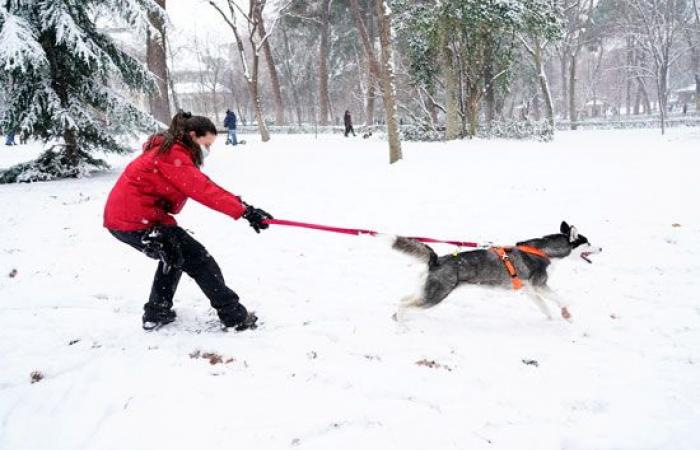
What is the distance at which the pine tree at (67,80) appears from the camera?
1188 centimetres

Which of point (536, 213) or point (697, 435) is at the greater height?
point (536, 213)

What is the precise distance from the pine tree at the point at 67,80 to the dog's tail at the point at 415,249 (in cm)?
1152

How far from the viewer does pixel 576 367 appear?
13.6 feet

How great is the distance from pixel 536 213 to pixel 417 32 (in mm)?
14433

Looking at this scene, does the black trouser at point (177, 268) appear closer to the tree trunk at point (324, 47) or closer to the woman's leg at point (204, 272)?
the woman's leg at point (204, 272)

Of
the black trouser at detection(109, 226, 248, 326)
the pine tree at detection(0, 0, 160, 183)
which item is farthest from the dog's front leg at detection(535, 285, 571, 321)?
the pine tree at detection(0, 0, 160, 183)

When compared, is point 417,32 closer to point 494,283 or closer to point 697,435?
point 494,283

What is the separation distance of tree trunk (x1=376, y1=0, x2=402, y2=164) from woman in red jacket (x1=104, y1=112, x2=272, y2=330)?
1073 centimetres

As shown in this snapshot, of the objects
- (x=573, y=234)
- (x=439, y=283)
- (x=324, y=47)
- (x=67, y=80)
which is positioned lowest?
(x=439, y=283)

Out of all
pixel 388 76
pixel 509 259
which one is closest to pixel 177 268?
pixel 509 259

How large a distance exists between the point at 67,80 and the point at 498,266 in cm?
1381

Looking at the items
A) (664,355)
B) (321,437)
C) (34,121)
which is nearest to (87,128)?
(34,121)

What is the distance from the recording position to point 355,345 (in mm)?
4523

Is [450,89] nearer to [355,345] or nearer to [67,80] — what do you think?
[67,80]
